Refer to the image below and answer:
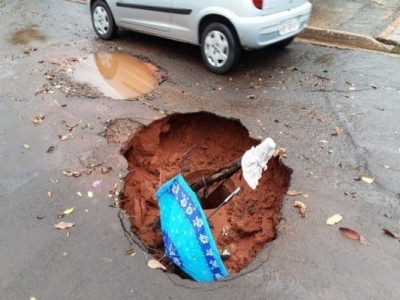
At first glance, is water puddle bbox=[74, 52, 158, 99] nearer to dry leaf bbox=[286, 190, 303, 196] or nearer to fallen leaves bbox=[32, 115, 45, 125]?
fallen leaves bbox=[32, 115, 45, 125]

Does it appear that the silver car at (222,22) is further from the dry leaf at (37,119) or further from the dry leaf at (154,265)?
the dry leaf at (154,265)

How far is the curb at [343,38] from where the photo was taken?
736 centimetres

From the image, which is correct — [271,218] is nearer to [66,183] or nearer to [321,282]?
[321,282]

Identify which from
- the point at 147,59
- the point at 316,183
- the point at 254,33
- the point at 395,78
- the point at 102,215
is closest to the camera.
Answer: the point at 102,215

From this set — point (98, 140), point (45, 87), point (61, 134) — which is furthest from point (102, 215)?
point (45, 87)

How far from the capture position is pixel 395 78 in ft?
20.3

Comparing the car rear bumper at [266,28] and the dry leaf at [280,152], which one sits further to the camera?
the car rear bumper at [266,28]

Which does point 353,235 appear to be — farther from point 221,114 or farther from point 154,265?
point 221,114

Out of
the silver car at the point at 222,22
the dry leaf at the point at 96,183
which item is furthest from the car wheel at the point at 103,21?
the dry leaf at the point at 96,183

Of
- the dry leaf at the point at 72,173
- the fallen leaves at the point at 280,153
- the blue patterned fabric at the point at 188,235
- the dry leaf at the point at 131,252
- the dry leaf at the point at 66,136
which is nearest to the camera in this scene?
the blue patterned fabric at the point at 188,235

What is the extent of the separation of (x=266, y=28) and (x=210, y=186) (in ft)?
9.61

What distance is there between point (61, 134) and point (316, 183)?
3145mm

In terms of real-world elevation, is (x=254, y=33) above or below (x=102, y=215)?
above

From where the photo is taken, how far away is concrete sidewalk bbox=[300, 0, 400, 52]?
7469mm
